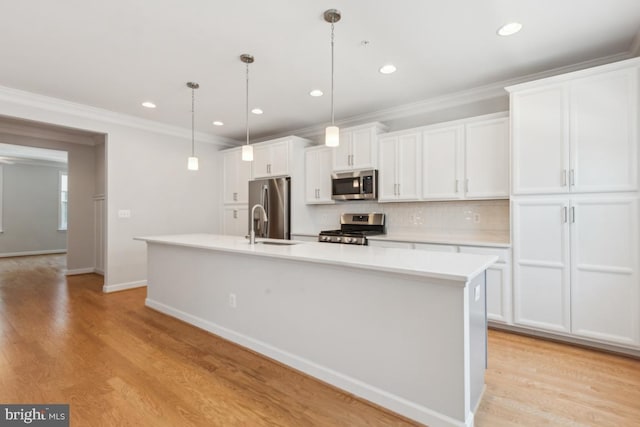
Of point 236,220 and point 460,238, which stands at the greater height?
point 236,220

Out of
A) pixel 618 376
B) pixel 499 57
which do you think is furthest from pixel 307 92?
pixel 618 376

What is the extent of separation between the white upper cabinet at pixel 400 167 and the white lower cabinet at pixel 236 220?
2.58m

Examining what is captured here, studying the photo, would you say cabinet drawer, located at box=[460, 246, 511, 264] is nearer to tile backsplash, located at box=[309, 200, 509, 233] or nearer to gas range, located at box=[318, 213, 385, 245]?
tile backsplash, located at box=[309, 200, 509, 233]

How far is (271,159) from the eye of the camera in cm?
512

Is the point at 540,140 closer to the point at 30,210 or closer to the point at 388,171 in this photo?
the point at 388,171

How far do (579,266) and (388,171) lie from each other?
2.16 metres

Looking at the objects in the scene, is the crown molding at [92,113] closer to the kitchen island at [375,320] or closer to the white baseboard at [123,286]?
the white baseboard at [123,286]

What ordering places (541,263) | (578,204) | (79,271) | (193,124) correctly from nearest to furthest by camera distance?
(578,204), (541,263), (193,124), (79,271)

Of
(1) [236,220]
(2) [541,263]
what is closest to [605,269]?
(2) [541,263]

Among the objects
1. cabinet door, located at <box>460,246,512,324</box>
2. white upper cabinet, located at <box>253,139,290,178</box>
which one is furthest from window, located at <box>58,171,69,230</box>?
cabinet door, located at <box>460,246,512,324</box>

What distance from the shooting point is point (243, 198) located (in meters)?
5.63

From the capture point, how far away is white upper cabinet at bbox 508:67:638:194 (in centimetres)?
249

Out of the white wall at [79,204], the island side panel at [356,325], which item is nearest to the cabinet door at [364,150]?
the island side panel at [356,325]

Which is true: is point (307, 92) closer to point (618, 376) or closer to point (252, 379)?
point (252, 379)
